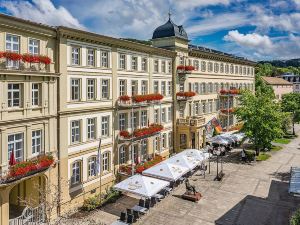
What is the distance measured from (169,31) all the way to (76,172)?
75.0 feet

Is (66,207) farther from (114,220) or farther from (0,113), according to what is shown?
(0,113)

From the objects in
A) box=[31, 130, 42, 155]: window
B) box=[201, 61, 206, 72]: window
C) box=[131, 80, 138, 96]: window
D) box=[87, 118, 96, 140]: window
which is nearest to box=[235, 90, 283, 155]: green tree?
box=[201, 61, 206, 72]: window

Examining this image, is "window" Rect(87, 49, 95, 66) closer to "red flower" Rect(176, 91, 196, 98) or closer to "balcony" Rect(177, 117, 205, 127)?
"red flower" Rect(176, 91, 196, 98)

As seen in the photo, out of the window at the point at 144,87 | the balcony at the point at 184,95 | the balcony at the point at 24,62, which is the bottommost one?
the balcony at the point at 184,95

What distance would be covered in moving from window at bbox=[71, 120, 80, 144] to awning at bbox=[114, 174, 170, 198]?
17.5ft

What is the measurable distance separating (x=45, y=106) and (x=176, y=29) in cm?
2342

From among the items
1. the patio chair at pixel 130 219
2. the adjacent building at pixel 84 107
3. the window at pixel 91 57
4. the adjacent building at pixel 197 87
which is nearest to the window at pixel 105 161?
the adjacent building at pixel 84 107

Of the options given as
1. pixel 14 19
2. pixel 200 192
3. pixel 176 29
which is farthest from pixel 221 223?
pixel 176 29

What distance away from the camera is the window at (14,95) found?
69.5 feet

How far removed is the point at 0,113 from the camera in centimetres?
2020

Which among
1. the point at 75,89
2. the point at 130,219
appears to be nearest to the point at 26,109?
the point at 75,89

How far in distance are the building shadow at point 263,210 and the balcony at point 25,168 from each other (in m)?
13.3

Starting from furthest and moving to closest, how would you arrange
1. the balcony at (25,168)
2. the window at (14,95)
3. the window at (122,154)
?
1. the window at (122,154)
2. the window at (14,95)
3. the balcony at (25,168)

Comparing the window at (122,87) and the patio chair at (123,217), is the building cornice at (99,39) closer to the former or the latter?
the window at (122,87)
